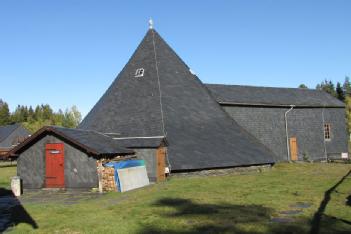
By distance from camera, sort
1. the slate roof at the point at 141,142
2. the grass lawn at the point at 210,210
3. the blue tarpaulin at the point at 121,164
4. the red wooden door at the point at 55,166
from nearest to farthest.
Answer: the grass lawn at the point at 210,210, the blue tarpaulin at the point at 121,164, the red wooden door at the point at 55,166, the slate roof at the point at 141,142

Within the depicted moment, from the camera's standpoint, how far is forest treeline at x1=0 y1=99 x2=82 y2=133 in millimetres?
97294

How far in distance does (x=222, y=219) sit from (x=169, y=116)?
14.0m

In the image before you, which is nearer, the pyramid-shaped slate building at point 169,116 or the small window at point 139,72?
the pyramid-shaped slate building at point 169,116

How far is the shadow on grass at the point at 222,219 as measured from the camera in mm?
9711

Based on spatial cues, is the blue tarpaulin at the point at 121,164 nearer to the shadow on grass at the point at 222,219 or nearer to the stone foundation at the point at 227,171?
the stone foundation at the point at 227,171

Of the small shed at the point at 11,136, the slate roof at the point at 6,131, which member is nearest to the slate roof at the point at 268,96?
the small shed at the point at 11,136

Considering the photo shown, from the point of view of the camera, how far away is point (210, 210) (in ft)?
40.7

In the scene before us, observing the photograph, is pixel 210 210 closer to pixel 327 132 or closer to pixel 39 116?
pixel 327 132

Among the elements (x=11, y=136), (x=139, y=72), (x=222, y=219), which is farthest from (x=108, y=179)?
(x=11, y=136)

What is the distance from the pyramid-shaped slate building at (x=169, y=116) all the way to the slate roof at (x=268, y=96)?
4.35 m

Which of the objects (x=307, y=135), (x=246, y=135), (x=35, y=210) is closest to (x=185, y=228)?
(x=35, y=210)

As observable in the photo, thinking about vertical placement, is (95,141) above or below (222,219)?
above

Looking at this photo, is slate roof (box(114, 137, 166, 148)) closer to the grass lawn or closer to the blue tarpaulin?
the blue tarpaulin

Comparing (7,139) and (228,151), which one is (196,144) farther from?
(7,139)
